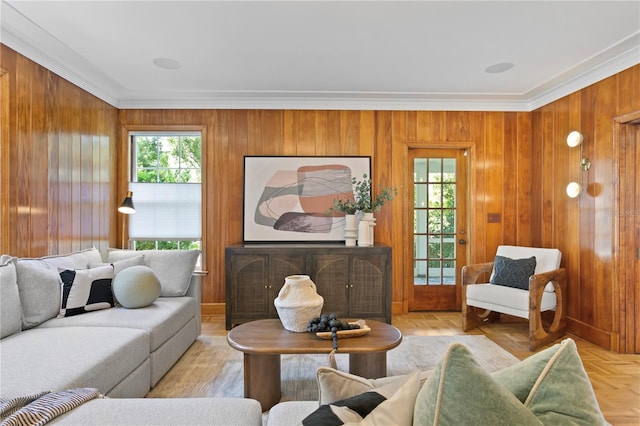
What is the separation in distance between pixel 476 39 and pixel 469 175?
6.56 ft

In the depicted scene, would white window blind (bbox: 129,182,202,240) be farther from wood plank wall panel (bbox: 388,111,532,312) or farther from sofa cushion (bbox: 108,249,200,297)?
wood plank wall panel (bbox: 388,111,532,312)

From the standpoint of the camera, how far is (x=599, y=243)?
11.6ft

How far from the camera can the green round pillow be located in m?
2.91

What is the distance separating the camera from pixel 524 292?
3.55m

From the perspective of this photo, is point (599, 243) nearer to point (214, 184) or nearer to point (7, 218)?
point (214, 184)

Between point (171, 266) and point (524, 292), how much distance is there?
3370mm

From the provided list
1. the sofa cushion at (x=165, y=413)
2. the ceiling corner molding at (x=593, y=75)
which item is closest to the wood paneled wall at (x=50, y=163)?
the sofa cushion at (x=165, y=413)

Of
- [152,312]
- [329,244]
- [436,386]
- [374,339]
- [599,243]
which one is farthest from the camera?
[329,244]

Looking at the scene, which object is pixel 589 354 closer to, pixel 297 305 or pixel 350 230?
pixel 350 230

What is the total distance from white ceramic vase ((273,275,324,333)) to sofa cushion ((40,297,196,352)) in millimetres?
927

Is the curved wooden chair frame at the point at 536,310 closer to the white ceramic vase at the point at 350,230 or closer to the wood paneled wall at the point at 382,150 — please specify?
the wood paneled wall at the point at 382,150

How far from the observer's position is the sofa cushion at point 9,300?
221 centimetres

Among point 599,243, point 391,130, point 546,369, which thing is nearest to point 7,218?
point 546,369

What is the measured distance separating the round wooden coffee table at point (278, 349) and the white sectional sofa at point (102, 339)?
64 cm
